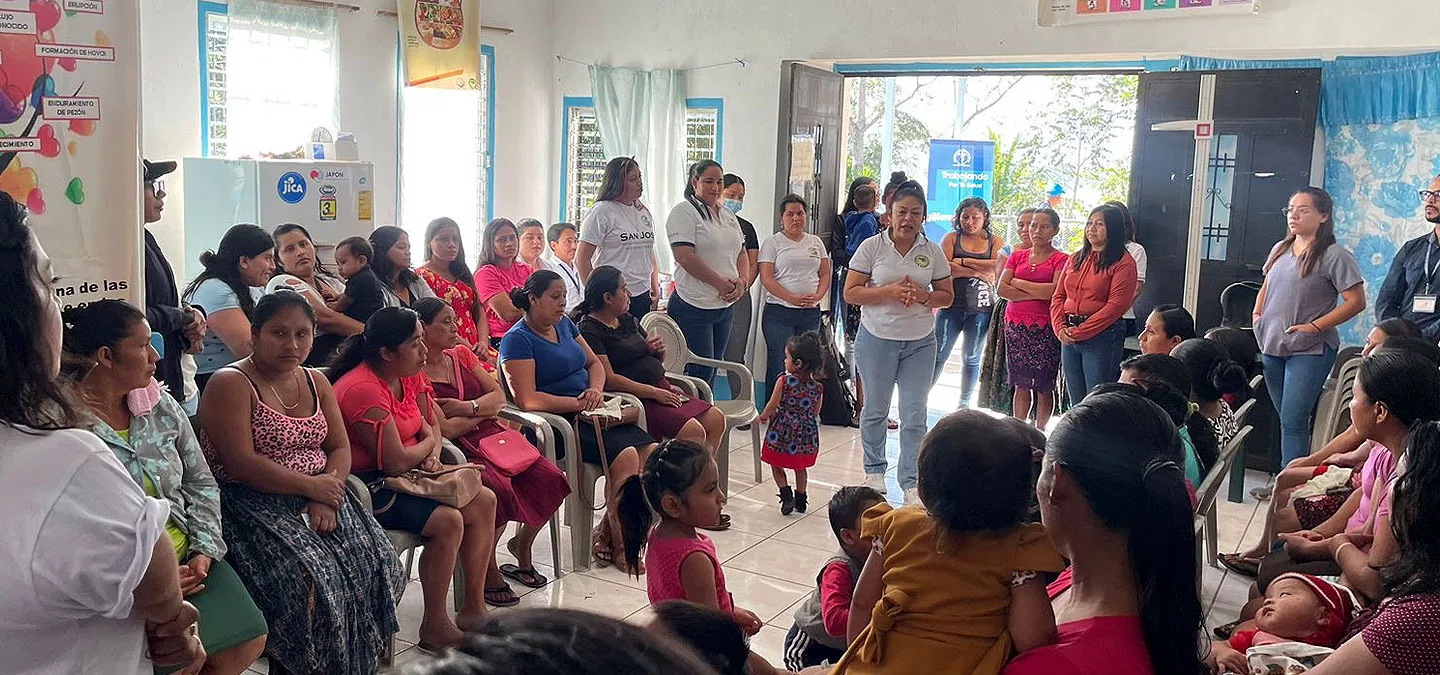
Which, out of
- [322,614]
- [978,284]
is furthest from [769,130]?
[322,614]

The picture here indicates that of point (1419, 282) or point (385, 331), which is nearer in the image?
point (385, 331)

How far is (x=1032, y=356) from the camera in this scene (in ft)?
20.2

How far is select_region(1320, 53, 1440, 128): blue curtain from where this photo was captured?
5.65 m

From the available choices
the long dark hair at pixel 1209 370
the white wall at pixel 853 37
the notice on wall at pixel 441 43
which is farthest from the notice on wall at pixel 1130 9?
the notice on wall at pixel 441 43

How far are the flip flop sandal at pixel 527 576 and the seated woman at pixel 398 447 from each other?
0.49m

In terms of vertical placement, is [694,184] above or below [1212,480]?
above

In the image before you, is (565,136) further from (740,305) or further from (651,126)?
(740,305)

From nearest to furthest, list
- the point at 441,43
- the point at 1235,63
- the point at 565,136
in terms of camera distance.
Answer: the point at 1235,63, the point at 441,43, the point at 565,136

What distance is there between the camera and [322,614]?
9.62 ft

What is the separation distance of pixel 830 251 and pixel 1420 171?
311 cm

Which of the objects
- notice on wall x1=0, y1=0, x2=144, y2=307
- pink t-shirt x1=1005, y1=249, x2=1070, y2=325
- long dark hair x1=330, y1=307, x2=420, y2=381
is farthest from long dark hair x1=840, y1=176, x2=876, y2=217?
notice on wall x1=0, y1=0, x2=144, y2=307

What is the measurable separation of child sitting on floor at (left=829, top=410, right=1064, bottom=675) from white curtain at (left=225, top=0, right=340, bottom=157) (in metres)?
5.13

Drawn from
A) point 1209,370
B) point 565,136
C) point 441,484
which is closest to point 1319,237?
point 1209,370

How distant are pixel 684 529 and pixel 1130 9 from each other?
13.9 ft
